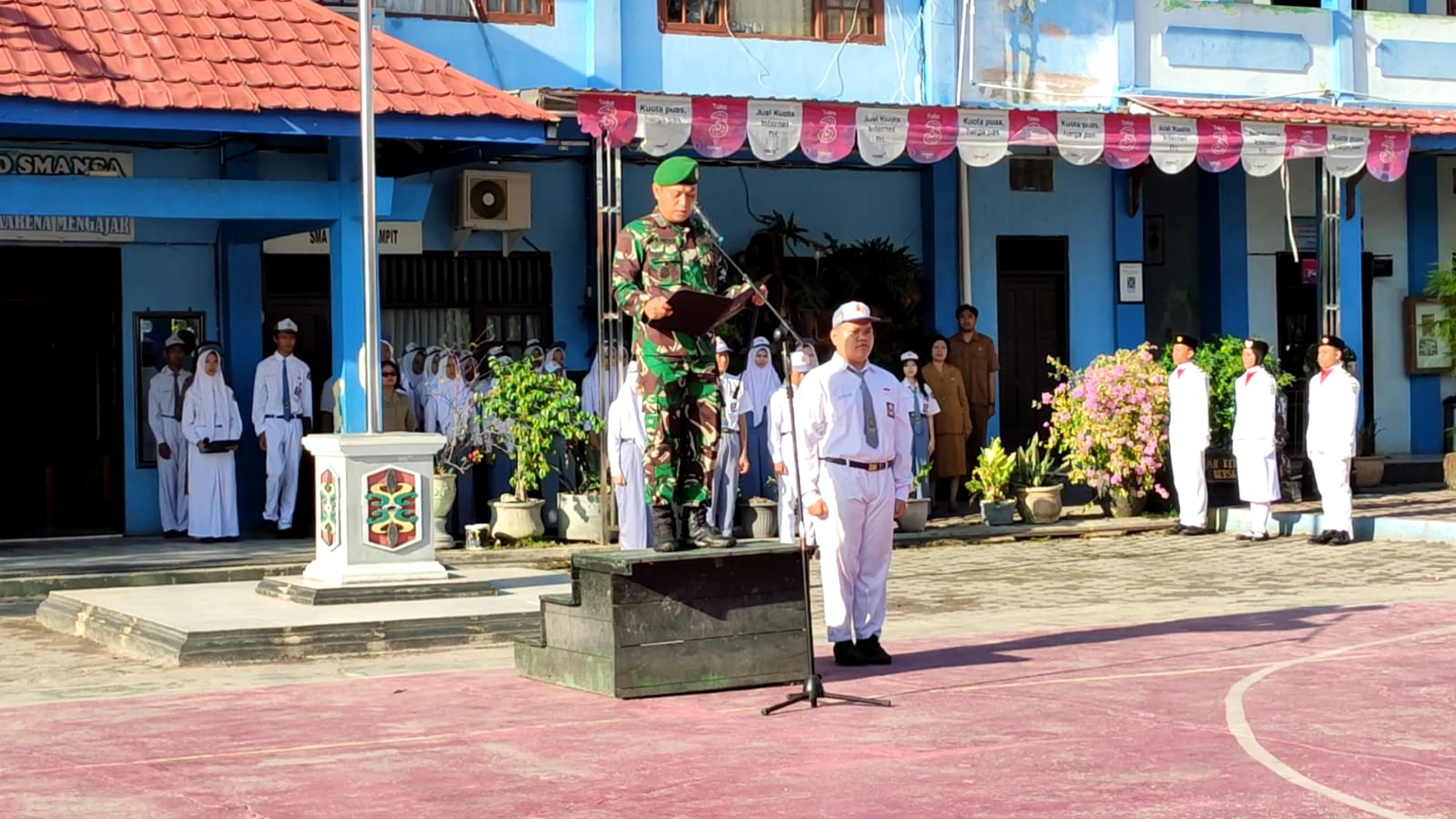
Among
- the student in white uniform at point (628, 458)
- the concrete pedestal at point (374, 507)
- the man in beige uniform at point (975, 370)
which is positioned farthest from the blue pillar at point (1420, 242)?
the concrete pedestal at point (374, 507)

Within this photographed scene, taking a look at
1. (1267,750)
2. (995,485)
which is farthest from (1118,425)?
(1267,750)

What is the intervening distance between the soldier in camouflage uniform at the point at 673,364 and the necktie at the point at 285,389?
351 inches

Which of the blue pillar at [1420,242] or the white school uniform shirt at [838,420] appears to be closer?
the white school uniform shirt at [838,420]

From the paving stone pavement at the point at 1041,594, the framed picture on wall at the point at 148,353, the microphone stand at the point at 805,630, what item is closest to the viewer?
the microphone stand at the point at 805,630

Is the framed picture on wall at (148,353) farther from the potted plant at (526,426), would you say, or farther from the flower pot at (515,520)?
the flower pot at (515,520)

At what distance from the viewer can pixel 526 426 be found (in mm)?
18094

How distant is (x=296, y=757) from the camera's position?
8.30 m

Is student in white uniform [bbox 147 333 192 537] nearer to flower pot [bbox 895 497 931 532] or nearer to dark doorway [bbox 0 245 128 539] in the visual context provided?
dark doorway [bbox 0 245 128 539]

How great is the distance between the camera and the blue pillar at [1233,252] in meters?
24.1

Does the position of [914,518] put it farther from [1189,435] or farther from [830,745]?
[830,745]

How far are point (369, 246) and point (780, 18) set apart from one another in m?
9.11

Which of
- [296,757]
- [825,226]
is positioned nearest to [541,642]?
[296,757]

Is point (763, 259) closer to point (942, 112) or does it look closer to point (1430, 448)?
point (942, 112)

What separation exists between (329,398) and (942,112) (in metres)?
6.12
